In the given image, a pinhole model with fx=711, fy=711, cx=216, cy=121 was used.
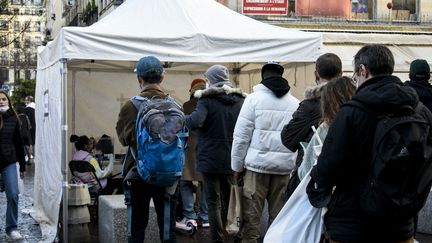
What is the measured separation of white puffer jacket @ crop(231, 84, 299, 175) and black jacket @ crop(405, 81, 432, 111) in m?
1.74

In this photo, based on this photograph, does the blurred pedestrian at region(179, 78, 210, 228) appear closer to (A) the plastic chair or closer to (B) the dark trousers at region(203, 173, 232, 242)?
(A) the plastic chair

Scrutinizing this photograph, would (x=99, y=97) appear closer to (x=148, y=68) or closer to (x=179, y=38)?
(x=179, y=38)

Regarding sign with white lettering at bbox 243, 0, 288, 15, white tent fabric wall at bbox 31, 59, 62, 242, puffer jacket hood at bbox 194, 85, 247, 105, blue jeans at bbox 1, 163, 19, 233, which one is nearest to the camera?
puffer jacket hood at bbox 194, 85, 247, 105

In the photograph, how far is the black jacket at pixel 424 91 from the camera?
24.9 ft

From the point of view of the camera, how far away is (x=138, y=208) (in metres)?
5.65

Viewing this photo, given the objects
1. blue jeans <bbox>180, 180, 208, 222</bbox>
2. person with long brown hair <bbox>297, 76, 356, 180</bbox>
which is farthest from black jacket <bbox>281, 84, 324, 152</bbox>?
blue jeans <bbox>180, 180, 208, 222</bbox>

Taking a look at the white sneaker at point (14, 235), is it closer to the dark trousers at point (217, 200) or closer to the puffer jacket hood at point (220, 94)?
the dark trousers at point (217, 200)

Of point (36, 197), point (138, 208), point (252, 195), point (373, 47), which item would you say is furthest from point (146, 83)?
point (36, 197)

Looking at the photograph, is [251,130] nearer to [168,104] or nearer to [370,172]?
[168,104]

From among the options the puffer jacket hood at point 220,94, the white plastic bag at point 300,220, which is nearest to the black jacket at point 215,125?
the puffer jacket hood at point 220,94

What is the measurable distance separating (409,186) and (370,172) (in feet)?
0.66

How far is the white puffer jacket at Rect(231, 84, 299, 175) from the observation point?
258 inches

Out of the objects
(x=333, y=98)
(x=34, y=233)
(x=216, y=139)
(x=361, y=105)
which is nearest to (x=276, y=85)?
(x=216, y=139)

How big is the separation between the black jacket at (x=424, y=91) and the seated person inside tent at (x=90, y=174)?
4718mm
